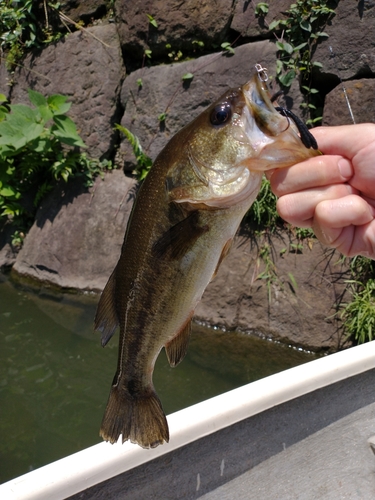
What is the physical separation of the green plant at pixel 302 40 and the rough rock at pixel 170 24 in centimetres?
65

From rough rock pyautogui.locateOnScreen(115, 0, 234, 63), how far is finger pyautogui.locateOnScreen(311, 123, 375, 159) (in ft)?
13.4

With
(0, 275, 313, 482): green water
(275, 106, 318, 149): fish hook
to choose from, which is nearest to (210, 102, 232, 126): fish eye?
(275, 106, 318, 149): fish hook

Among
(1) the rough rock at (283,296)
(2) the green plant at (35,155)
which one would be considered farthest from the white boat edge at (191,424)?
(2) the green plant at (35,155)

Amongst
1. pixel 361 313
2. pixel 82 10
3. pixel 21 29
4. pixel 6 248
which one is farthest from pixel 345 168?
pixel 21 29

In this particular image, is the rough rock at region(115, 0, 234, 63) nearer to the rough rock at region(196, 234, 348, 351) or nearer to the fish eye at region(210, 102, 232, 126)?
the rough rock at region(196, 234, 348, 351)

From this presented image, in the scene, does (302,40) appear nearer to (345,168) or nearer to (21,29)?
(21,29)

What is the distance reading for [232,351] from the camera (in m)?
4.46

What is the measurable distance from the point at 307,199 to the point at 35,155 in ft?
16.1

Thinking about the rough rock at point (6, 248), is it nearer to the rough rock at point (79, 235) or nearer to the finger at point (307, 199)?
the rough rock at point (79, 235)

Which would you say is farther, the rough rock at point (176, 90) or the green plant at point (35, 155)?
the green plant at point (35, 155)

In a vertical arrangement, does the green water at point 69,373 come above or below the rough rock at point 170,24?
→ below

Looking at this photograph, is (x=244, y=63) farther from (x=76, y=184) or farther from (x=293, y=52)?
(x=76, y=184)

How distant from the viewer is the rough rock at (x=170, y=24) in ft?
17.1

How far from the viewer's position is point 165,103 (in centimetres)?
539
